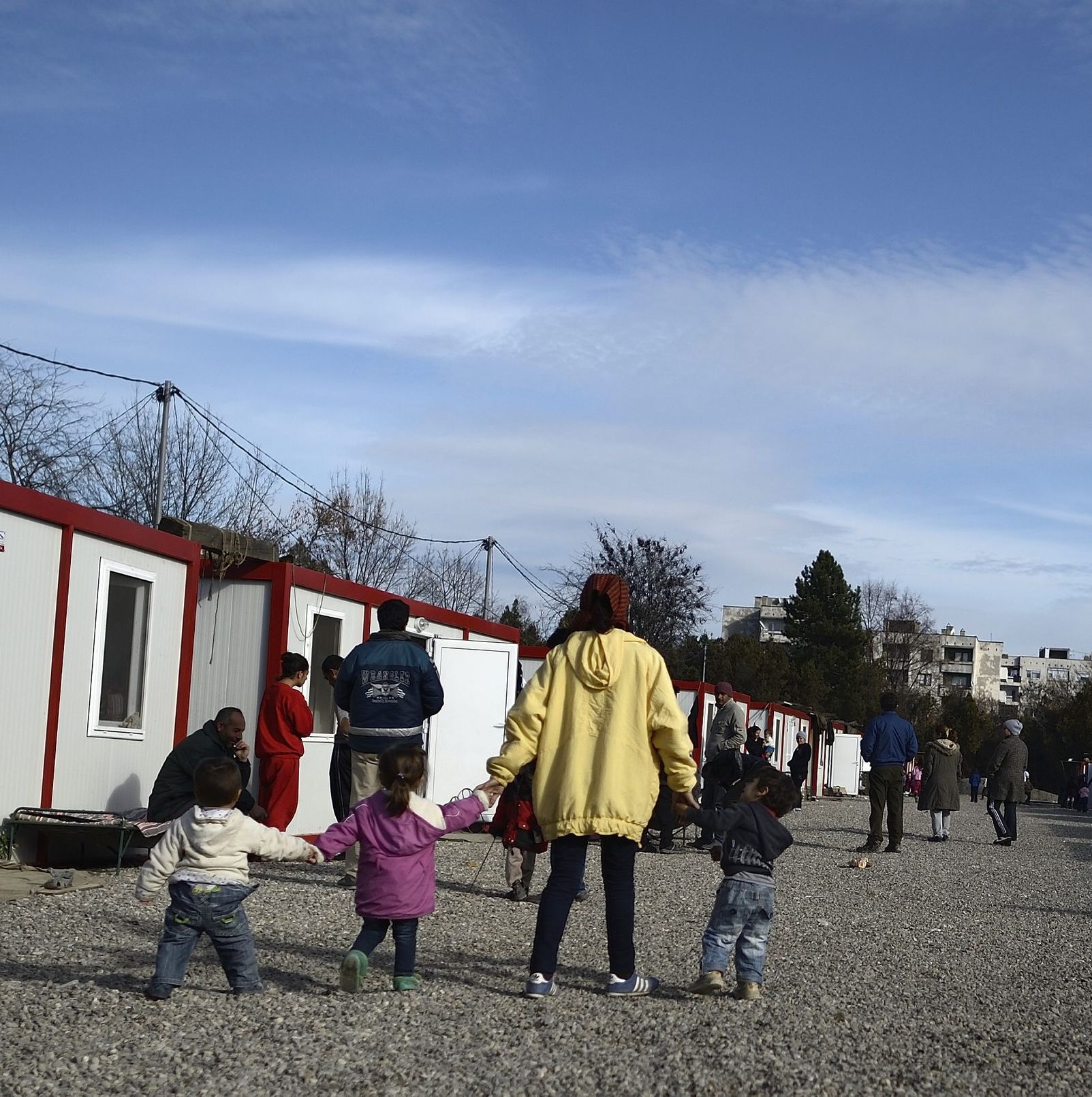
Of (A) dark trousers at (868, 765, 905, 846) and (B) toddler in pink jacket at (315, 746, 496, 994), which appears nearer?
(B) toddler in pink jacket at (315, 746, 496, 994)

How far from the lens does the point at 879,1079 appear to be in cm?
458

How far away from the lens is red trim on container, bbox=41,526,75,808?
10047mm

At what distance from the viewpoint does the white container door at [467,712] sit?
15.4 m

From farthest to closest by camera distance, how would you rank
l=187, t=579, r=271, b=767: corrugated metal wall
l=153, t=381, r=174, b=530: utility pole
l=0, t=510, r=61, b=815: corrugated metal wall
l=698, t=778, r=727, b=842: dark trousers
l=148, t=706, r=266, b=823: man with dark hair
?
l=153, t=381, r=174, b=530: utility pole
l=698, t=778, r=727, b=842: dark trousers
l=187, t=579, r=271, b=767: corrugated metal wall
l=148, t=706, r=266, b=823: man with dark hair
l=0, t=510, r=61, b=815: corrugated metal wall

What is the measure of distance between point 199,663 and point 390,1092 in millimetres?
8951

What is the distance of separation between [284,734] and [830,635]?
68.3 metres

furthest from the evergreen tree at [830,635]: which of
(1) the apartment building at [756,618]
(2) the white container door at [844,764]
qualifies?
(1) the apartment building at [756,618]

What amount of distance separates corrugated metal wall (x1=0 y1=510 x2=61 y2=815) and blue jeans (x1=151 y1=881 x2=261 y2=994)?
4.74 metres

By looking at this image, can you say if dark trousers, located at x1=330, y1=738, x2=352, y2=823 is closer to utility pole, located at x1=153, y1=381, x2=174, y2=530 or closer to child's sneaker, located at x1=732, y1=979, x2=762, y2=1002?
child's sneaker, located at x1=732, y1=979, x2=762, y2=1002

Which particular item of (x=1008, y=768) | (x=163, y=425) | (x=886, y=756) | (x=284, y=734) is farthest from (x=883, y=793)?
(x=163, y=425)

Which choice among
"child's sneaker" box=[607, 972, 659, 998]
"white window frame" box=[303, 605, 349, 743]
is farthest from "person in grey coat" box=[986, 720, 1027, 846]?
"child's sneaker" box=[607, 972, 659, 998]

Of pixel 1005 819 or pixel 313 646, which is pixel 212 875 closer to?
pixel 313 646

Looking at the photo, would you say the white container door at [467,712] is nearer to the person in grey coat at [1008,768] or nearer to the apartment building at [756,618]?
the person in grey coat at [1008,768]

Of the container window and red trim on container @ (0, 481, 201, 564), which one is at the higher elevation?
red trim on container @ (0, 481, 201, 564)
